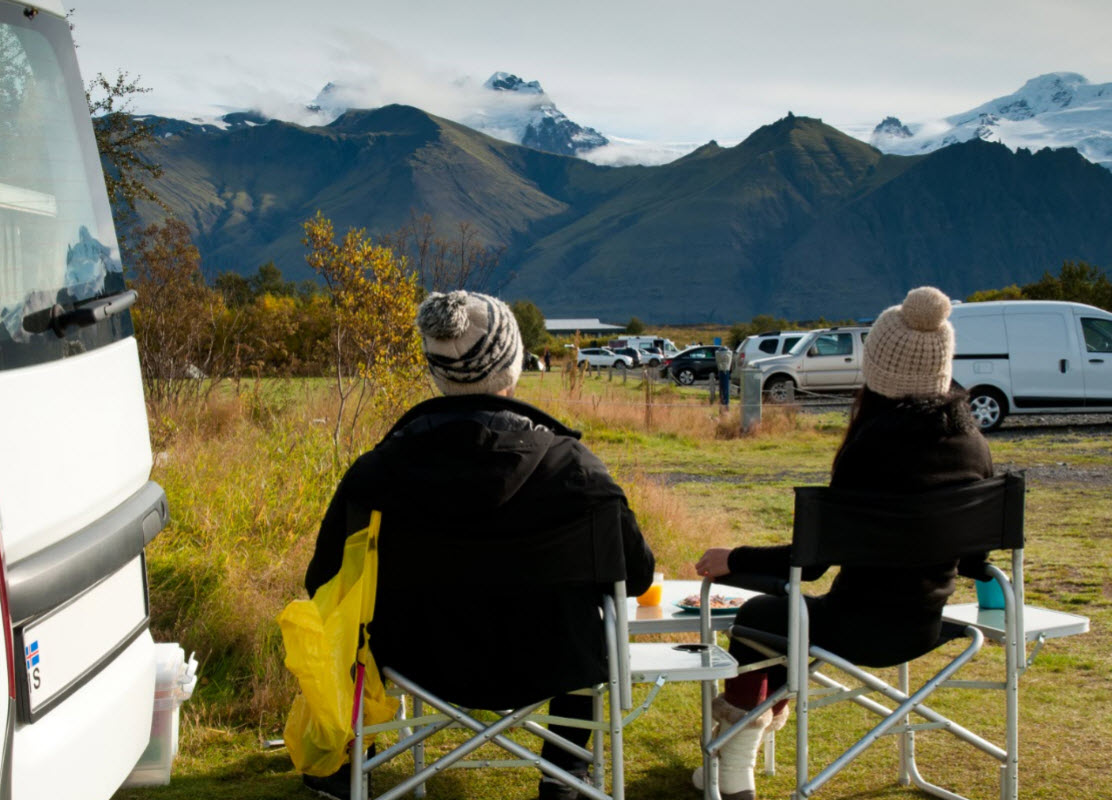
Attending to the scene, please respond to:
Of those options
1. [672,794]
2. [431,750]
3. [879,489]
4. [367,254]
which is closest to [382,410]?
[367,254]

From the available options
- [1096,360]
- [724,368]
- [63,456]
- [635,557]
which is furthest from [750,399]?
[63,456]

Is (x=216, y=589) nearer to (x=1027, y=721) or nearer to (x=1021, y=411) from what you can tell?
(x=1027, y=721)

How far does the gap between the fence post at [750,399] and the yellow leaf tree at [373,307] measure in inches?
333

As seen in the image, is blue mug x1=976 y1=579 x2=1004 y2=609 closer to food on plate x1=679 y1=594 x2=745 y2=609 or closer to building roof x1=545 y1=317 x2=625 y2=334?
food on plate x1=679 y1=594 x2=745 y2=609

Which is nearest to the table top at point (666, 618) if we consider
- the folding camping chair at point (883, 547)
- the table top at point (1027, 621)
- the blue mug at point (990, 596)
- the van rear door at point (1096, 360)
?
the folding camping chair at point (883, 547)

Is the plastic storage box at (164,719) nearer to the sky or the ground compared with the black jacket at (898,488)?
nearer to the ground

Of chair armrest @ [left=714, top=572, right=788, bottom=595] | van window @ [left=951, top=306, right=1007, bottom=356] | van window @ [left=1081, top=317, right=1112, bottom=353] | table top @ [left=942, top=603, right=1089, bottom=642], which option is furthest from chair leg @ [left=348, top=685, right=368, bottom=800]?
van window @ [left=1081, top=317, right=1112, bottom=353]

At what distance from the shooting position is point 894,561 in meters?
3.02

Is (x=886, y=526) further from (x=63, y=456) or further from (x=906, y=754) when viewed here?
(x=63, y=456)

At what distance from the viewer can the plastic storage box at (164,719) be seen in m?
2.87

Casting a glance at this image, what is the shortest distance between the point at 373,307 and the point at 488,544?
582 cm

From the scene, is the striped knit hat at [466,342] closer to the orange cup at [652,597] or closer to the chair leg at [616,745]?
the chair leg at [616,745]

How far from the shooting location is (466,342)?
291cm

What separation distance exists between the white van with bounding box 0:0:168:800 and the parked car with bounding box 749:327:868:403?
70.2 ft
